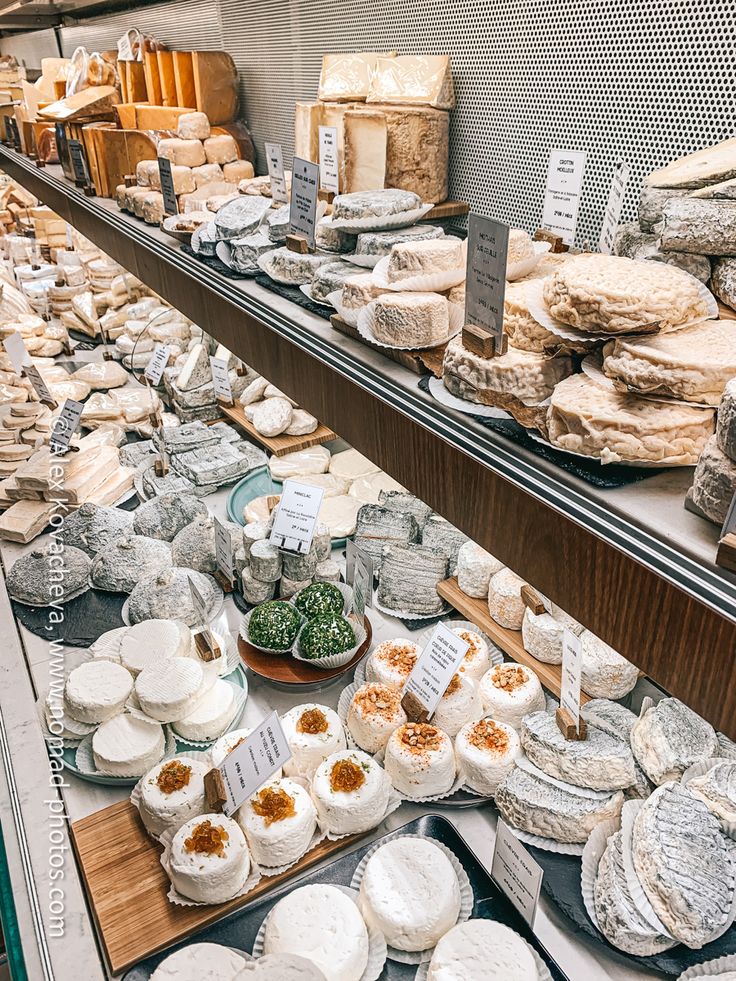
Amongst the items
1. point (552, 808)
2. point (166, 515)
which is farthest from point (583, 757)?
point (166, 515)

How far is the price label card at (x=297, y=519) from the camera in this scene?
2.20 metres

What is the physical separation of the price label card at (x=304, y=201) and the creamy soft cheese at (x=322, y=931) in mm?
1358

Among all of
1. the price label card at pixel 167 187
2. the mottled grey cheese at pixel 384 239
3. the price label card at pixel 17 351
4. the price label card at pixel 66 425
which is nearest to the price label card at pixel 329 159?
the mottled grey cheese at pixel 384 239

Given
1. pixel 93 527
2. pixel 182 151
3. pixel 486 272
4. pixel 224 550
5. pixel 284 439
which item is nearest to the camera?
pixel 486 272

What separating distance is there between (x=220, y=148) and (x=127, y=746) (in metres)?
2.21

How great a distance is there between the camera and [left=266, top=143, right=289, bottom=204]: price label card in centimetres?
201

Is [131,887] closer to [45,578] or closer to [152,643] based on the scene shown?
[152,643]

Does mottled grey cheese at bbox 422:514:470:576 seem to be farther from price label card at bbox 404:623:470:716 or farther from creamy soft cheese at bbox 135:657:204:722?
creamy soft cheese at bbox 135:657:204:722

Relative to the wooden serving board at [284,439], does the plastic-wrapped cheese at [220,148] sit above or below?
above

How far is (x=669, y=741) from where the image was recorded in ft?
5.05

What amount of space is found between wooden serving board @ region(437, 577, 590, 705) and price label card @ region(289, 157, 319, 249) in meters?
1.10

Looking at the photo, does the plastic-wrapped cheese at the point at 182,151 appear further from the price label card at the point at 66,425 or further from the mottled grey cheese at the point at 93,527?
the mottled grey cheese at the point at 93,527

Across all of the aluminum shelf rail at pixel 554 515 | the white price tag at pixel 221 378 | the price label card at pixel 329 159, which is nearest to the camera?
the aluminum shelf rail at pixel 554 515

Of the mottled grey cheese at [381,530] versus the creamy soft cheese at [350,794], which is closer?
the creamy soft cheese at [350,794]
